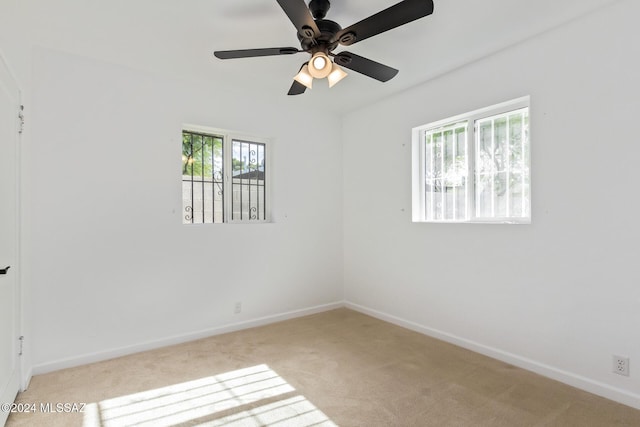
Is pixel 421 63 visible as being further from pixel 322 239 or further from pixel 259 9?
pixel 322 239

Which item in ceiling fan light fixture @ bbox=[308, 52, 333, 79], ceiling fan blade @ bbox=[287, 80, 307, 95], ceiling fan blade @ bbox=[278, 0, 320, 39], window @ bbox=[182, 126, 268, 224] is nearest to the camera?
ceiling fan blade @ bbox=[278, 0, 320, 39]

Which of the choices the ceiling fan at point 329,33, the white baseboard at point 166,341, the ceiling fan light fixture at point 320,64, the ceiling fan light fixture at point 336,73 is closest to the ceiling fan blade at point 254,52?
the ceiling fan at point 329,33

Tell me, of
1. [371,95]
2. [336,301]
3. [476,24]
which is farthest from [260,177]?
[476,24]

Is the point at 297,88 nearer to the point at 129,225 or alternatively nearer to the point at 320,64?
the point at 320,64

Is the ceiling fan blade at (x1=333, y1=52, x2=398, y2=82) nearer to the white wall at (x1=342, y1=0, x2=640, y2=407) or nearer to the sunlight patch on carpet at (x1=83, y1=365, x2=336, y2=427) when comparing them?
the white wall at (x1=342, y1=0, x2=640, y2=407)

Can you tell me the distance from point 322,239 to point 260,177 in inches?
44.3

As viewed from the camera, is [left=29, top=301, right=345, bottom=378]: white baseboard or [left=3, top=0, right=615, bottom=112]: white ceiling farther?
[left=29, top=301, right=345, bottom=378]: white baseboard

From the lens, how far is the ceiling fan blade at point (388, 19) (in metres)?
1.76

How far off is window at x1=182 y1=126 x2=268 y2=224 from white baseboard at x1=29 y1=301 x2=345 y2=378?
44.1 inches

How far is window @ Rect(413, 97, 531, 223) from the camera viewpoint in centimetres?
288

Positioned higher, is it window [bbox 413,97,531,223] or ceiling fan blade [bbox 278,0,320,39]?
ceiling fan blade [bbox 278,0,320,39]

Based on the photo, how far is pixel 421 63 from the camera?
307 cm

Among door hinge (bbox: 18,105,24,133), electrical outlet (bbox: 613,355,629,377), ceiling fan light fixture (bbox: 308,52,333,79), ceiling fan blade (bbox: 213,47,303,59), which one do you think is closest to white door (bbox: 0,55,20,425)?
door hinge (bbox: 18,105,24,133)

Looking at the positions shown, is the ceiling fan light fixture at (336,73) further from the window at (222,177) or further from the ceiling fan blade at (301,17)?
the window at (222,177)
